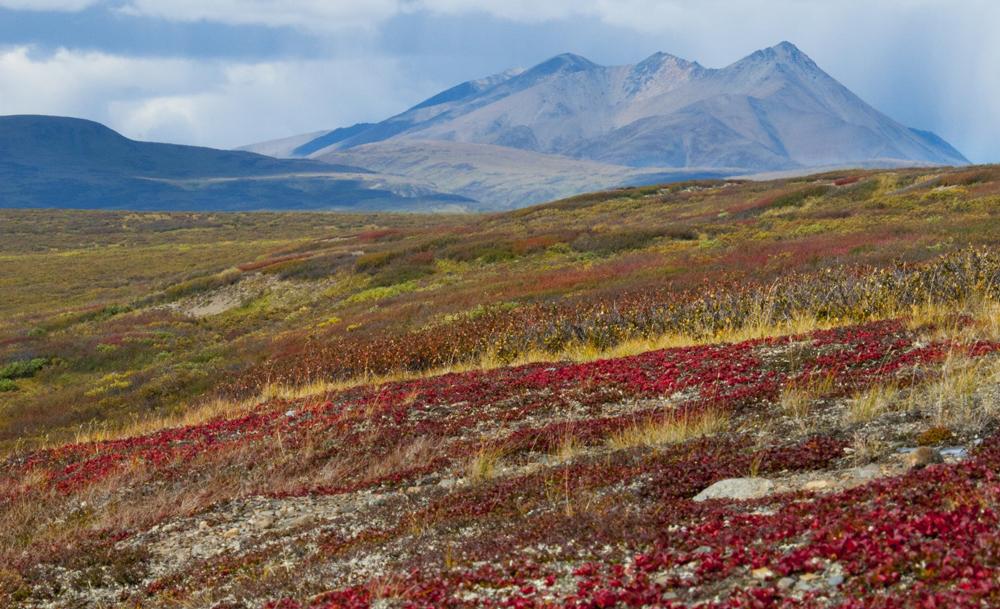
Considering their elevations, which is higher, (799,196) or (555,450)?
(799,196)

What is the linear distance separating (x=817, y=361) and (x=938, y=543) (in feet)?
27.8

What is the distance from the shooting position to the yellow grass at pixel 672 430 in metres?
10.2

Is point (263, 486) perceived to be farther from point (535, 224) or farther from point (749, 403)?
point (535, 224)

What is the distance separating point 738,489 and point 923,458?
161 cm

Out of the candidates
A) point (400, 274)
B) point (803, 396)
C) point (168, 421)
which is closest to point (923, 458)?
point (803, 396)

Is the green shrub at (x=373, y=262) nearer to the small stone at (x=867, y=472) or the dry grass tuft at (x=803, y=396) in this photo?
the dry grass tuft at (x=803, y=396)

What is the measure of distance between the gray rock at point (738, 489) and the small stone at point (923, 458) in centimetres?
123

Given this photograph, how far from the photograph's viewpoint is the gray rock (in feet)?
24.6

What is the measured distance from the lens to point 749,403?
11.5 m

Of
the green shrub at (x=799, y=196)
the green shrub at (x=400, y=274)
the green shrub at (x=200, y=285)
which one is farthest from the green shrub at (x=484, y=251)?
the green shrub at (x=799, y=196)

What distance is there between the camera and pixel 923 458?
718 centimetres

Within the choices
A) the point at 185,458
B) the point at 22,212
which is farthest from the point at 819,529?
the point at 22,212

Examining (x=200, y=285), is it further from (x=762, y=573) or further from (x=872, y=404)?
(x=762, y=573)

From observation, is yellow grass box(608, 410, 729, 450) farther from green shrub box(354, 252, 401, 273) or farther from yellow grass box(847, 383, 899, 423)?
green shrub box(354, 252, 401, 273)
